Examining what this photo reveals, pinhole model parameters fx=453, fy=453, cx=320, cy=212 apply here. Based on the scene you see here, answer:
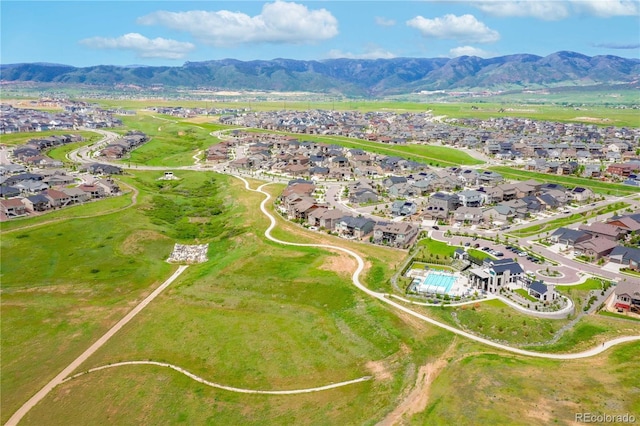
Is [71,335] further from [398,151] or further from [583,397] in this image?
[398,151]

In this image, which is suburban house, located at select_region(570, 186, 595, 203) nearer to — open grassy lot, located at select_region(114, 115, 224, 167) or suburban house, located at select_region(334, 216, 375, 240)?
suburban house, located at select_region(334, 216, 375, 240)

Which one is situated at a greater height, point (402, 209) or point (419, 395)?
point (402, 209)

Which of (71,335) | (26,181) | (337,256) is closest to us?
(71,335)

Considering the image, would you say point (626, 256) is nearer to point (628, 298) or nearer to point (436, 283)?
point (628, 298)

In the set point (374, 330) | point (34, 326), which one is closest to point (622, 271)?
point (374, 330)

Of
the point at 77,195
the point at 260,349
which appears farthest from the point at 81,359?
the point at 77,195

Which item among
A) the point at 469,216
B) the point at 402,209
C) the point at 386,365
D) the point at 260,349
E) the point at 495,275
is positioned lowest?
the point at 260,349
